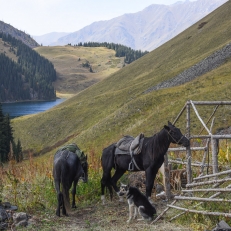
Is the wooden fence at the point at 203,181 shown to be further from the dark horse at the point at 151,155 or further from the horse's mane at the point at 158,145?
the horse's mane at the point at 158,145

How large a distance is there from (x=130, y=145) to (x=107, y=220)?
8.25 ft

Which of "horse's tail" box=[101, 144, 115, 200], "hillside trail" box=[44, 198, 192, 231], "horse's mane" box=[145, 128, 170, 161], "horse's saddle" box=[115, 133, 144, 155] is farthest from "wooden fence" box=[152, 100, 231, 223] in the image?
"horse's tail" box=[101, 144, 115, 200]

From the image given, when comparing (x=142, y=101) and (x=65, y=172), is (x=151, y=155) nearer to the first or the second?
(x=65, y=172)

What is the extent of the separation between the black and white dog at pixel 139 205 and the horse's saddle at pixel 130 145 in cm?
149

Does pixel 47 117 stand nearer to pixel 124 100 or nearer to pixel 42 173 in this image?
pixel 124 100

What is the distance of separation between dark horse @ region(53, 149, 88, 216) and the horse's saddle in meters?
1.44

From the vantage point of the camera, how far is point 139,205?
9070 millimetres

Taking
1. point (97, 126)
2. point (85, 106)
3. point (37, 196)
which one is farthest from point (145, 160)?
point (85, 106)

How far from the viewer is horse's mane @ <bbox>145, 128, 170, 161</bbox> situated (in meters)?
9.95

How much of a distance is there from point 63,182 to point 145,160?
8.76 feet

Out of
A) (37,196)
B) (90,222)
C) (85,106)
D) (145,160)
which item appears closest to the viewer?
(90,222)

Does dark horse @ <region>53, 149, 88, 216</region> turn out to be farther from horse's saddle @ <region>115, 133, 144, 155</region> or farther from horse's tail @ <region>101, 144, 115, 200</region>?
horse's saddle @ <region>115, 133, 144, 155</region>

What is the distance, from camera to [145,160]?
1031cm

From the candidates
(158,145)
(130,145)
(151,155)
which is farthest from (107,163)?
(158,145)
